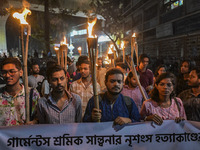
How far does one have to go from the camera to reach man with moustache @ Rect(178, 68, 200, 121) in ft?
7.96

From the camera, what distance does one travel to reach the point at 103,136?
1935 mm

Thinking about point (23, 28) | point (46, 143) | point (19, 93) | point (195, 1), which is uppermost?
point (195, 1)

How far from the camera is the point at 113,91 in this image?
6.87ft

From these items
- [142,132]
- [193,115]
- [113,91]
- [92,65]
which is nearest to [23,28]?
[92,65]

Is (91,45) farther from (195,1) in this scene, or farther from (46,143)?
(195,1)

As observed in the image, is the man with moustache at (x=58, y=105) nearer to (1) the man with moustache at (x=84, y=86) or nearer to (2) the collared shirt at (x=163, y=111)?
(1) the man with moustache at (x=84, y=86)

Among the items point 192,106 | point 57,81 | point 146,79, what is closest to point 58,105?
point 57,81

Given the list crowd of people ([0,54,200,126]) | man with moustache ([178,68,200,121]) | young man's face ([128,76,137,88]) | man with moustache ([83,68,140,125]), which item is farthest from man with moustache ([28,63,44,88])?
man with moustache ([178,68,200,121])

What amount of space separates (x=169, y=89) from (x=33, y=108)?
1.79 m

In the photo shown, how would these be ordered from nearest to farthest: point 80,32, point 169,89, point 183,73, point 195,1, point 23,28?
point 23,28
point 169,89
point 183,73
point 195,1
point 80,32

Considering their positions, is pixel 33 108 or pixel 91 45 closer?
pixel 91 45

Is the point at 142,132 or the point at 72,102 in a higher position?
the point at 72,102

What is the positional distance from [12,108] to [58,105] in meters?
0.55

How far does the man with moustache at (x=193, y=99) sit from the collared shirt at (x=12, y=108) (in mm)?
2143
